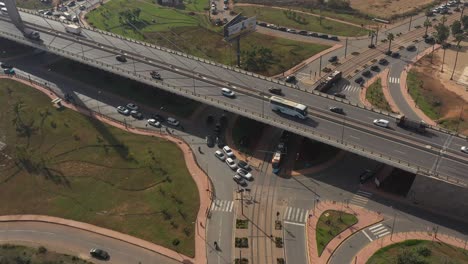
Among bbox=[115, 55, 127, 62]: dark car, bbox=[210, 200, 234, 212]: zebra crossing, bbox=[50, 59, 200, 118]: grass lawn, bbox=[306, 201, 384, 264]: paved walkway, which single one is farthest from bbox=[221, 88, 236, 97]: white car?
bbox=[306, 201, 384, 264]: paved walkway

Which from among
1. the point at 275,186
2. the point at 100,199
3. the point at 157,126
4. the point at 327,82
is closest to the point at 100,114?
the point at 157,126

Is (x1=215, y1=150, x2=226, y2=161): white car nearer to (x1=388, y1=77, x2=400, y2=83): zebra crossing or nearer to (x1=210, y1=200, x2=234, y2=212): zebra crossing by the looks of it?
(x1=210, y1=200, x2=234, y2=212): zebra crossing

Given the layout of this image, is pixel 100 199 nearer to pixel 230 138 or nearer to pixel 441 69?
pixel 230 138

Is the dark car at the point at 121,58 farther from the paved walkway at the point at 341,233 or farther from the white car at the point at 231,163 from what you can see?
the paved walkway at the point at 341,233

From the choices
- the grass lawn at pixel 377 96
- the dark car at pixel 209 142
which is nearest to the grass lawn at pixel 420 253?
the dark car at pixel 209 142

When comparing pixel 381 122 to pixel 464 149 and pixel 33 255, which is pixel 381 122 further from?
pixel 33 255

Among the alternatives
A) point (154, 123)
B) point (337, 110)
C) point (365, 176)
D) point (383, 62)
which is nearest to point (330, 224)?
point (365, 176)
